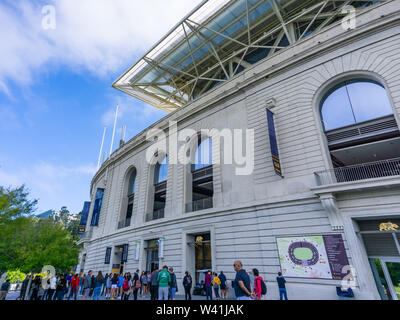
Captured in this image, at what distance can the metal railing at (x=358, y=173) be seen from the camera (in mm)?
12031

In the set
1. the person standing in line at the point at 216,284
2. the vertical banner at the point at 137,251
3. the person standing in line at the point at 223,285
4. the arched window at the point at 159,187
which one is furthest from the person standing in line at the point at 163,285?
the arched window at the point at 159,187

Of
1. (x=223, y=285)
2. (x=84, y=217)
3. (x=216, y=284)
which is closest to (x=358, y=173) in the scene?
(x=223, y=285)

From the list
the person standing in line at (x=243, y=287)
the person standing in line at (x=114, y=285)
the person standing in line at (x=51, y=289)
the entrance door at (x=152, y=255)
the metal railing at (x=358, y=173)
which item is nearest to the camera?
the person standing in line at (x=243, y=287)

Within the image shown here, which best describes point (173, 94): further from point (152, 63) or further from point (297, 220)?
point (297, 220)

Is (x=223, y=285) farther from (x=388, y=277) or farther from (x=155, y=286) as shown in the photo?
(x=388, y=277)

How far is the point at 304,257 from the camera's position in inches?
464

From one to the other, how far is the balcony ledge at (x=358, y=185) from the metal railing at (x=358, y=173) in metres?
0.74

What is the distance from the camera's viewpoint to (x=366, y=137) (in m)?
12.6

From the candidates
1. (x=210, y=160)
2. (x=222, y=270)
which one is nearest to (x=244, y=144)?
(x=210, y=160)

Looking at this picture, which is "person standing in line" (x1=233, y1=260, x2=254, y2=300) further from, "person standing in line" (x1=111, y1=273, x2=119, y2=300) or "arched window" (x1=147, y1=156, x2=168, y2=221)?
"arched window" (x1=147, y1=156, x2=168, y2=221)

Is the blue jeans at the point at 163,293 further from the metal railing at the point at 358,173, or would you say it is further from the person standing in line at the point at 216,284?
the metal railing at the point at 358,173

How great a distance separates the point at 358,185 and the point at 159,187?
56.5 ft

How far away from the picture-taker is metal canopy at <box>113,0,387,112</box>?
20.5m
